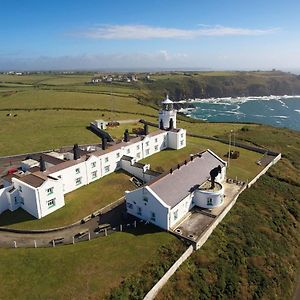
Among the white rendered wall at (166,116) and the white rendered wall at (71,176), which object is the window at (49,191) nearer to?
the white rendered wall at (71,176)

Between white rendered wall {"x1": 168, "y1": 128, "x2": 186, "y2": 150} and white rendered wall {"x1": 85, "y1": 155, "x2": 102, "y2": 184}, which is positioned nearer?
white rendered wall {"x1": 85, "y1": 155, "x2": 102, "y2": 184}

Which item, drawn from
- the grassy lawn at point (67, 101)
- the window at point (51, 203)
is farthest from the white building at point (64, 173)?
the grassy lawn at point (67, 101)

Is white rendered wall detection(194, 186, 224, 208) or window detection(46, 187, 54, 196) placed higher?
window detection(46, 187, 54, 196)

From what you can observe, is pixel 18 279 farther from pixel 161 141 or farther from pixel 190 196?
pixel 161 141

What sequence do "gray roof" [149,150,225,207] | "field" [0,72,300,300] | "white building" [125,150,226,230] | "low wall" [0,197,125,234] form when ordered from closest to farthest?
"field" [0,72,300,300] < "low wall" [0,197,125,234] < "white building" [125,150,226,230] < "gray roof" [149,150,225,207]

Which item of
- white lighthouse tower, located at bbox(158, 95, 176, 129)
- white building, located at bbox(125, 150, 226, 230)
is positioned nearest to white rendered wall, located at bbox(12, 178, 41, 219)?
white building, located at bbox(125, 150, 226, 230)

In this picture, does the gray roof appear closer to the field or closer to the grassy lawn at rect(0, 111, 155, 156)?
the field
